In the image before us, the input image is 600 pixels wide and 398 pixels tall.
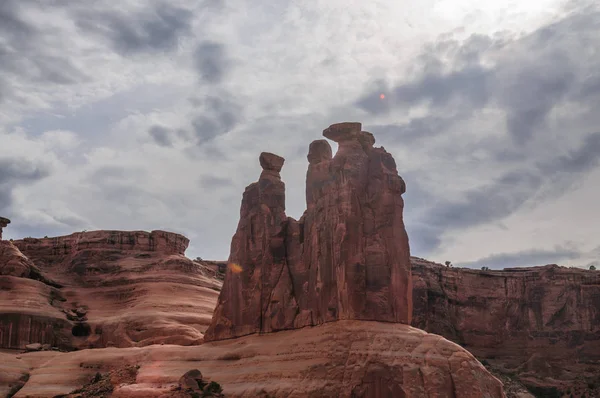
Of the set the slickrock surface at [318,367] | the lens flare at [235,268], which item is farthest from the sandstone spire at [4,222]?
the lens flare at [235,268]

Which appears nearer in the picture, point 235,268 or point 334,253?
point 334,253

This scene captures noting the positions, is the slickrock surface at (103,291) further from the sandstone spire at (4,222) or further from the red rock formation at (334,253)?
the red rock formation at (334,253)

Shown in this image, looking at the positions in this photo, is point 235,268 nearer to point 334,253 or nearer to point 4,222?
point 334,253

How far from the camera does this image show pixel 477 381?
48.3m

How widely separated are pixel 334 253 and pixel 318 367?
822 cm

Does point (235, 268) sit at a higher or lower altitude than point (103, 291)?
Answer: higher

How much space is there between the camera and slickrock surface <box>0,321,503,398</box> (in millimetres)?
48375

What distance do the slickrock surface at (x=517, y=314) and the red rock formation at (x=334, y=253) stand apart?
40851 mm

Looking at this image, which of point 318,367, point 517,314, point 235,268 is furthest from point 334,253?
point 517,314

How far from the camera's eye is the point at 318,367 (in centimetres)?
5100

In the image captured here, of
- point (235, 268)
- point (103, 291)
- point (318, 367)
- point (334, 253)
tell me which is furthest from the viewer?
point (103, 291)

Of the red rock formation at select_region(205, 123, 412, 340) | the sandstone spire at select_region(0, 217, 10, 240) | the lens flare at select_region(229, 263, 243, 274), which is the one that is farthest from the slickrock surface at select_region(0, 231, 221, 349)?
the red rock formation at select_region(205, 123, 412, 340)

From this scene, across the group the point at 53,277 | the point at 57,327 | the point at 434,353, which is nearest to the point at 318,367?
the point at 434,353

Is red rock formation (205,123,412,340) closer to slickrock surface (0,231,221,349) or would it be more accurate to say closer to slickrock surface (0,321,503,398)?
slickrock surface (0,321,503,398)
